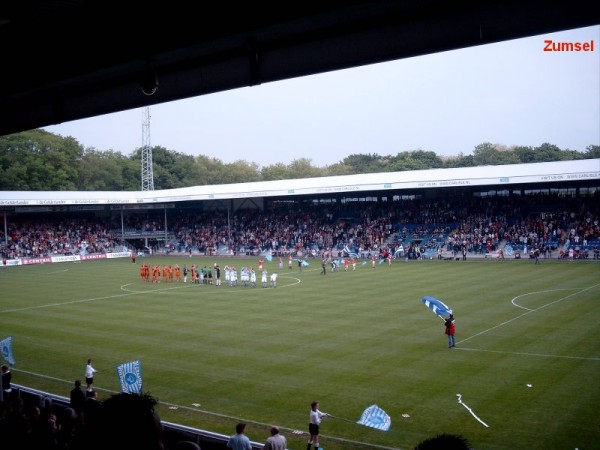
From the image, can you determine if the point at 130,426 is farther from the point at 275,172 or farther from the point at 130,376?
the point at 275,172

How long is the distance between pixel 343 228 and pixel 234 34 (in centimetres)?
5657

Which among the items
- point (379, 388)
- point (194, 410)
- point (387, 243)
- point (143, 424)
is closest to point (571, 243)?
point (387, 243)

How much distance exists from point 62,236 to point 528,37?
6855cm

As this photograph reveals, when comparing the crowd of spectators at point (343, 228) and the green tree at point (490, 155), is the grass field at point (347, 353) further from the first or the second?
the green tree at point (490, 155)

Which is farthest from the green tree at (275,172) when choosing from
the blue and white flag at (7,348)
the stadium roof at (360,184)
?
the blue and white flag at (7,348)

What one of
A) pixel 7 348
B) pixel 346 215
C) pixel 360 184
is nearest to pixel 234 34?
pixel 7 348

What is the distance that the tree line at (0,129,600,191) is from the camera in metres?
83.4

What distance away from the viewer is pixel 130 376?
14453 mm

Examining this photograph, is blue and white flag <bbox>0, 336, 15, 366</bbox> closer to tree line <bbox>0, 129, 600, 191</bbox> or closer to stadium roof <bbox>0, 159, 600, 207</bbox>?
stadium roof <bbox>0, 159, 600, 207</bbox>

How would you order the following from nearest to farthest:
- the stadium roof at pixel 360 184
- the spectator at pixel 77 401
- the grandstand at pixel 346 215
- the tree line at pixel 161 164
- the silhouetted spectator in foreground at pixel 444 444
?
1. the silhouetted spectator in foreground at pixel 444 444
2. the spectator at pixel 77 401
3. the stadium roof at pixel 360 184
4. the grandstand at pixel 346 215
5. the tree line at pixel 161 164

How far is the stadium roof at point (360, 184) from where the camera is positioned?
4944 centimetres

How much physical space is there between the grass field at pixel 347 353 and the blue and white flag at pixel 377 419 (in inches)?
13.9

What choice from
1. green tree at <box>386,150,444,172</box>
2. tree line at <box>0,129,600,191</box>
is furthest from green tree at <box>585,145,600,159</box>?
green tree at <box>386,150,444,172</box>

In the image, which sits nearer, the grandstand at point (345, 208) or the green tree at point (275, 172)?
the grandstand at point (345, 208)
